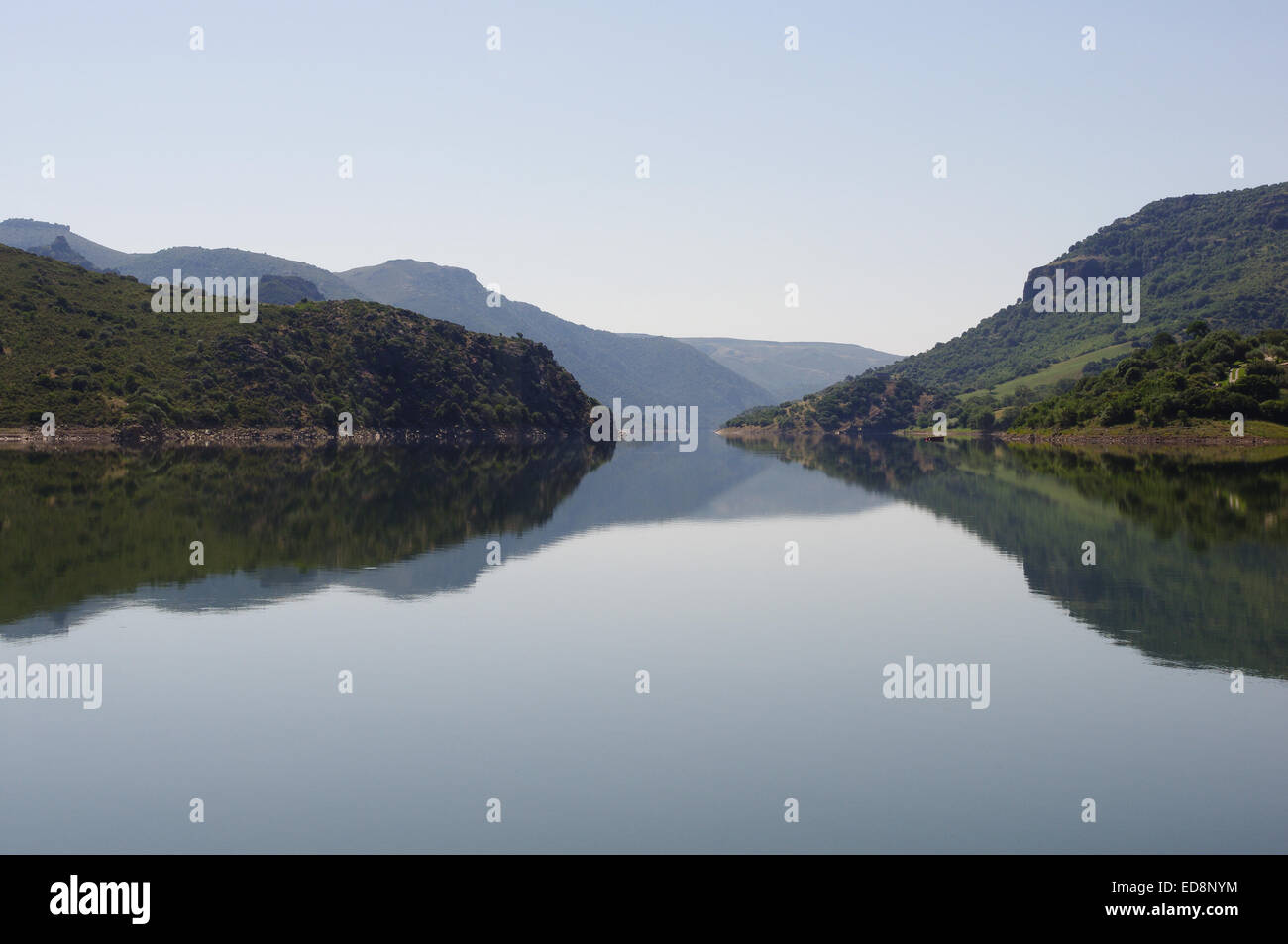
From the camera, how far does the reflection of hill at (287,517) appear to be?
3619cm

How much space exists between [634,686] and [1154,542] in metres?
34.8

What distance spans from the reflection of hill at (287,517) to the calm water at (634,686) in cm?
37

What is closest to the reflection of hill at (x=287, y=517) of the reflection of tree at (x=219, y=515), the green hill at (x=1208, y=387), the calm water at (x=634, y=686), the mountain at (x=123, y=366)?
the reflection of tree at (x=219, y=515)

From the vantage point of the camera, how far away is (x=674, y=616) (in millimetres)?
32656

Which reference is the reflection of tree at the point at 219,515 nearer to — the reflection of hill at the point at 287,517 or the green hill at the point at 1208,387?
the reflection of hill at the point at 287,517

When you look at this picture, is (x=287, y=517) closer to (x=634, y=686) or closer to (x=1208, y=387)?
(x=634, y=686)

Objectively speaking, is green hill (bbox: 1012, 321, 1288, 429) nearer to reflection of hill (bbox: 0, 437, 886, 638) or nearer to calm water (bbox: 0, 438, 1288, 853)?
reflection of hill (bbox: 0, 437, 886, 638)

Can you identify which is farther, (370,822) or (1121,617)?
(1121,617)

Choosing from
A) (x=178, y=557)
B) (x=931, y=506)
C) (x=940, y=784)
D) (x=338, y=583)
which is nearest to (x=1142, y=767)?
(x=940, y=784)

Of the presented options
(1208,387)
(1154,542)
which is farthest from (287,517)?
(1208,387)
